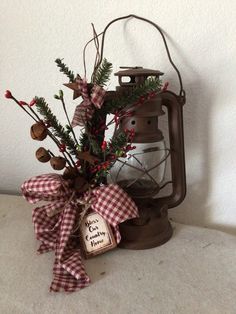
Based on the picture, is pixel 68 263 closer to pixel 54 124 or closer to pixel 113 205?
pixel 113 205

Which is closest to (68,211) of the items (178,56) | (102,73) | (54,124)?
(54,124)

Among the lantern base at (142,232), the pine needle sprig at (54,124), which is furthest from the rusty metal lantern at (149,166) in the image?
the pine needle sprig at (54,124)

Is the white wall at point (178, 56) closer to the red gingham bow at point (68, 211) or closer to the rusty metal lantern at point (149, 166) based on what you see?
the rusty metal lantern at point (149, 166)

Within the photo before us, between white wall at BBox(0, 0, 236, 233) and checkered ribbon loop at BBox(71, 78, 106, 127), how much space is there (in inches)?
9.1

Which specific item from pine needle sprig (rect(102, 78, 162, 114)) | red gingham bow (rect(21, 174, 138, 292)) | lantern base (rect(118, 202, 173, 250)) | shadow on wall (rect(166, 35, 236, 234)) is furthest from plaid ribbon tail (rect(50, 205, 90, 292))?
shadow on wall (rect(166, 35, 236, 234))

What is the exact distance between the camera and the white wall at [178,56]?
74 cm

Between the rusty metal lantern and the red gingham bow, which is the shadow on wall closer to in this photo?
the rusty metal lantern

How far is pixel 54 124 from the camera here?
2.14ft

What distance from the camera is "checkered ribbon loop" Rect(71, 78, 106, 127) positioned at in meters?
0.60

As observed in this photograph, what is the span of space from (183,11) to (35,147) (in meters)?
0.55

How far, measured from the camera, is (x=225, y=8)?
2.34 ft

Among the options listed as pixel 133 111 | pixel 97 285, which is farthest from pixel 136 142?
pixel 97 285

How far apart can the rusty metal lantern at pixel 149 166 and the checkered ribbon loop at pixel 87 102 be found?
0.06 metres

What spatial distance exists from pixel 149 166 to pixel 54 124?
0.22 m
